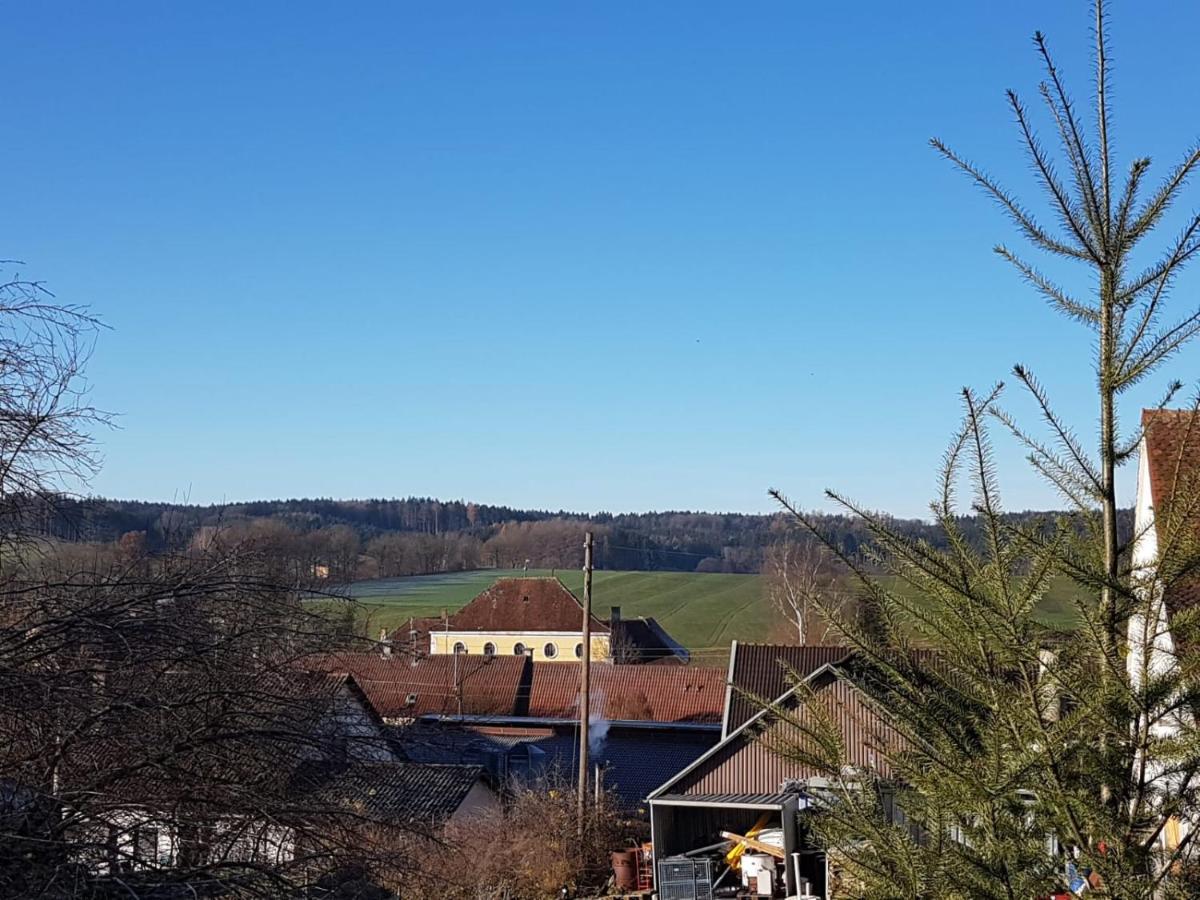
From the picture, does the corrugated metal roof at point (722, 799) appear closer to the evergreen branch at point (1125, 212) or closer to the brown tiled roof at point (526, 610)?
the evergreen branch at point (1125, 212)

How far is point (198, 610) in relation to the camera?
680 centimetres

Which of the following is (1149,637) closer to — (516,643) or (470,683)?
(470,683)

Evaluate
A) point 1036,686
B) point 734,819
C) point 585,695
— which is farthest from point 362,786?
point 734,819

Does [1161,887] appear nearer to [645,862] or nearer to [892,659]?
[892,659]

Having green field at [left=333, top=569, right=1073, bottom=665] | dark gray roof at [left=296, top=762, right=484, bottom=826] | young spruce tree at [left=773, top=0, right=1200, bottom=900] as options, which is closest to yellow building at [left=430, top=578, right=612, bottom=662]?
green field at [left=333, top=569, right=1073, bottom=665]

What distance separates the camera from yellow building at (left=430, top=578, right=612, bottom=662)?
59.3 meters

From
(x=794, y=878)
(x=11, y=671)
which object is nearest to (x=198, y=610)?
(x=11, y=671)

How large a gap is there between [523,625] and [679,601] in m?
22.6

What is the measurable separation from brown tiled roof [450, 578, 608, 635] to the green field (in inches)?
55.9

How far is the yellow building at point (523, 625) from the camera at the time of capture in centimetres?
5928

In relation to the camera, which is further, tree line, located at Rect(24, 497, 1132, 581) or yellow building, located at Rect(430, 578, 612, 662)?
yellow building, located at Rect(430, 578, 612, 662)

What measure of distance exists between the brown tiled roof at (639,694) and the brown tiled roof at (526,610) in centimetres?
1335

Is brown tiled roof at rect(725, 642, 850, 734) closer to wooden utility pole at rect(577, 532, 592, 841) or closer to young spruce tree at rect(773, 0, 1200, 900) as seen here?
wooden utility pole at rect(577, 532, 592, 841)

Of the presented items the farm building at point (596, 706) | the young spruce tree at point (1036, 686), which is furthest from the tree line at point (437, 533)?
the farm building at point (596, 706)
